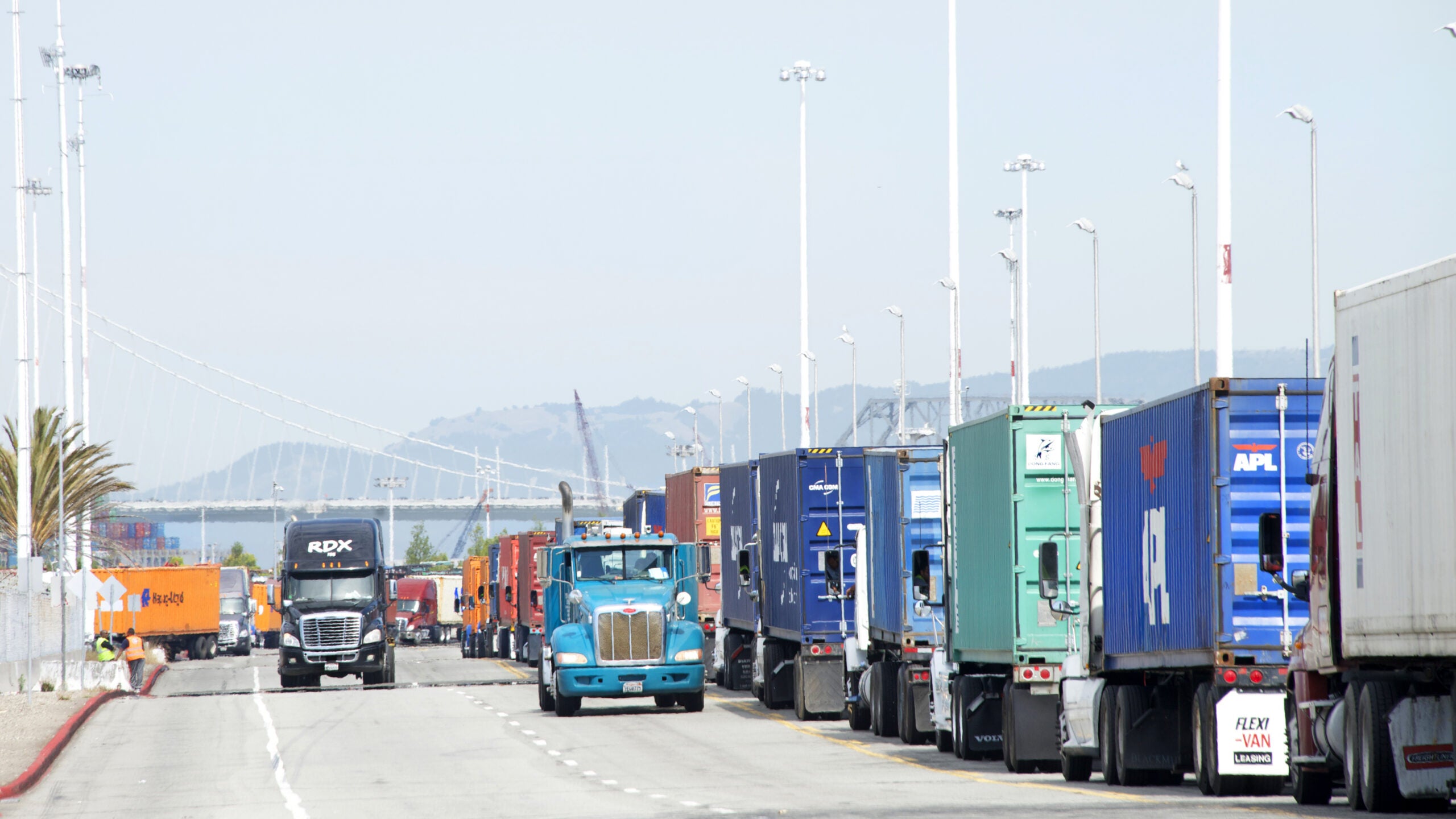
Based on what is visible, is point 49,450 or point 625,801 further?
point 49,450

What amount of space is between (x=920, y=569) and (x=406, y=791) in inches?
286

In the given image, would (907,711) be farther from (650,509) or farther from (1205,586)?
(650,509)

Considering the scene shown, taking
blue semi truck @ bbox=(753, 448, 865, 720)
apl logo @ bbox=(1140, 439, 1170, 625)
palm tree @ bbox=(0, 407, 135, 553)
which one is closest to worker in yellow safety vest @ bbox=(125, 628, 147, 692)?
palm tree @ bbox=(0, 407, 135, 553)

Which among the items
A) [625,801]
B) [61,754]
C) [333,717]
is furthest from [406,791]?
[333,717]

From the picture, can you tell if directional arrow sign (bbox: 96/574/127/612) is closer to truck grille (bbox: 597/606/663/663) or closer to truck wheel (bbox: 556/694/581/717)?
truck wheel (bbox: 556/694/581/717)

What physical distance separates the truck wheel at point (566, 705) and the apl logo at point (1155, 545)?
15.2 meters

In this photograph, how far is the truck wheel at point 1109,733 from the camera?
18286 mm

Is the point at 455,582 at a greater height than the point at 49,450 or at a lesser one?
lesser

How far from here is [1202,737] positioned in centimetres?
1652

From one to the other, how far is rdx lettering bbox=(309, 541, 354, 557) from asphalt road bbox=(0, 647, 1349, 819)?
19.9ft

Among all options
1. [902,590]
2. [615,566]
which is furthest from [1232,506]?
[615,566]

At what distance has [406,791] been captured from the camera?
19.9 meters

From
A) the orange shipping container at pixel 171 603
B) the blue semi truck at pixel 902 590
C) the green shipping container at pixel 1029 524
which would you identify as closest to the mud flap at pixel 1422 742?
the green shipping container at pixel 1029 524

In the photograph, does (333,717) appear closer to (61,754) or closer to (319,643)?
(61,754)
